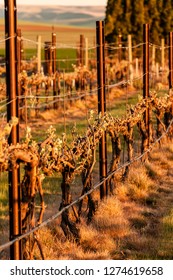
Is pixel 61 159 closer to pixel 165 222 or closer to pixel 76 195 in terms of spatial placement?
pixel 165 222

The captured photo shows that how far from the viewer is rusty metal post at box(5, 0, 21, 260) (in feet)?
21.9

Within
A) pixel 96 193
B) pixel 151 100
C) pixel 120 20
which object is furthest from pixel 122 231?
pixel 120 20

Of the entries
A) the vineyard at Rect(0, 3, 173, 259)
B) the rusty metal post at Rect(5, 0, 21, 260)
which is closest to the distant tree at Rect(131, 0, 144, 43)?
the vineyard at Rect(0, 3, 173, 259)

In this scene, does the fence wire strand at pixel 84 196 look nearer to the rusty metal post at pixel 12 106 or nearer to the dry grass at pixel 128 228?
the rusty metal post at pixel 12 106

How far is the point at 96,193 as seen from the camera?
10625 millimetres

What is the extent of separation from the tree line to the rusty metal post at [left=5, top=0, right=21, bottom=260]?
117ft

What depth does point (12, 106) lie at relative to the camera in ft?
22.2

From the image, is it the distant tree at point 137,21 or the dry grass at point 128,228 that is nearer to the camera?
the dry grass at point 128,228

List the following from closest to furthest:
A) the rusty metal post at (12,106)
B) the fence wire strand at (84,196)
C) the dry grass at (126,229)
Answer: the fence wire strand at (84,196) < the rusty metal post at (12,106) < the dry grass at (126,229)

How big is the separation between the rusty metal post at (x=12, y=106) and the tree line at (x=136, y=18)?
35651 millimetres

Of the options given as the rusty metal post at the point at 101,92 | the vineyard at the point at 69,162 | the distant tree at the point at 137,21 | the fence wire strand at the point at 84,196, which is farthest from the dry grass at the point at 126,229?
the distant tree at the point at 137,21

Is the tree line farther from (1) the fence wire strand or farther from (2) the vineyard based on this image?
(1) the fence wire strand

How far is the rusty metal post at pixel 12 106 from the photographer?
21.9 ft

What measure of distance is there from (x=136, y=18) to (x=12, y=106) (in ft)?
124
